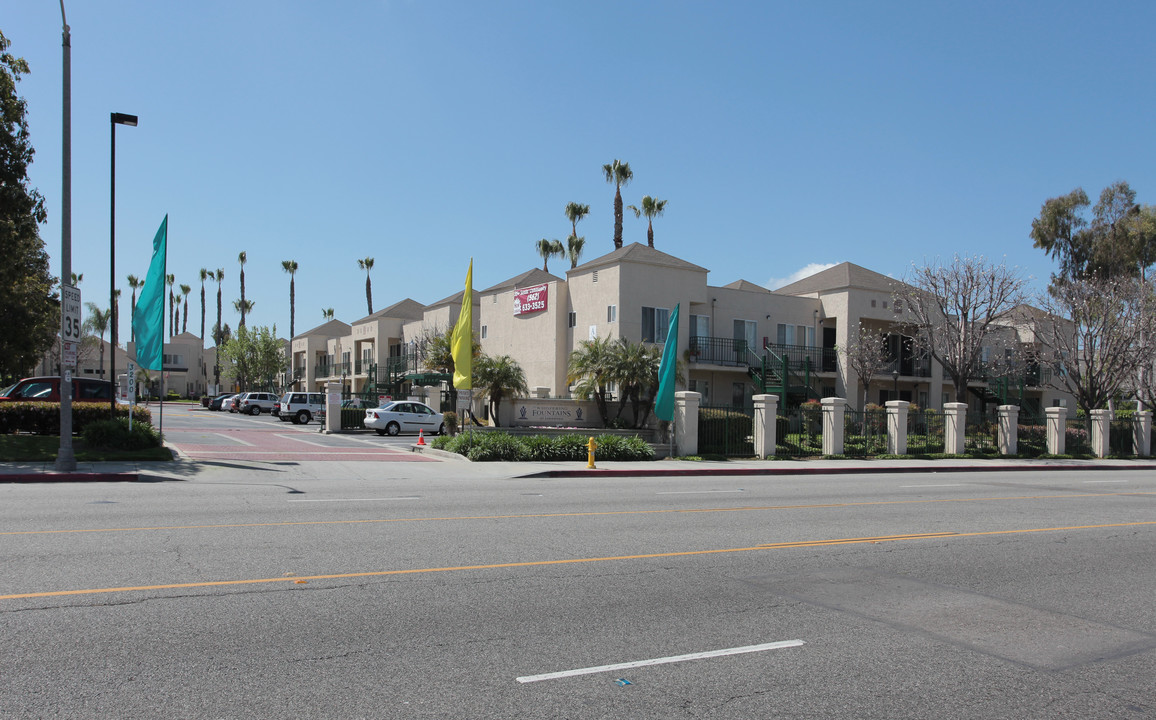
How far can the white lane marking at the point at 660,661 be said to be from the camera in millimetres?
4961

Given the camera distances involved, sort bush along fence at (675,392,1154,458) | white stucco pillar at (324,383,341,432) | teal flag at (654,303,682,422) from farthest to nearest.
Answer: white stucco pillar at (324,383,341,432), bush along fence at (675,392,1154,458), teal flag at (654,303,682,422)

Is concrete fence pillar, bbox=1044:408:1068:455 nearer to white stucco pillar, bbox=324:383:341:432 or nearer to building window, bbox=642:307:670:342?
building window, bbox=642:307:670:342

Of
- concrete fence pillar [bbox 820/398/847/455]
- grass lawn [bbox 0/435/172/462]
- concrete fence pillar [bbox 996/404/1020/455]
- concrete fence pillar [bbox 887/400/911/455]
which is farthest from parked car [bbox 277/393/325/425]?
concrete fence pillar [bbox 996/404/1020/455]

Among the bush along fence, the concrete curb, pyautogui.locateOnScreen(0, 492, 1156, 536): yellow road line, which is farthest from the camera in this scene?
the bush along fence

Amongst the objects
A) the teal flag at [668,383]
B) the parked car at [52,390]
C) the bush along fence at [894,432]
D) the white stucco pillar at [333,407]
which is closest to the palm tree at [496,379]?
the white stucco pillar at [333,407]

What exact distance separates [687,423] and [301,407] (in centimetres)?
2434

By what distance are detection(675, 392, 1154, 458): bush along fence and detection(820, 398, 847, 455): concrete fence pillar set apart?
3cm

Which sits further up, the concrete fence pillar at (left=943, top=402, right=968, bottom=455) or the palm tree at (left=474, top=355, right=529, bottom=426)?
the palm tree at (left=474, top=355, right=529, bottom=426)

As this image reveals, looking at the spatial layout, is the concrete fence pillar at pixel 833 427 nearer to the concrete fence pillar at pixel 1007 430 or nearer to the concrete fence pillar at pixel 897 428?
the concrete fence pillar at pixel 897 428

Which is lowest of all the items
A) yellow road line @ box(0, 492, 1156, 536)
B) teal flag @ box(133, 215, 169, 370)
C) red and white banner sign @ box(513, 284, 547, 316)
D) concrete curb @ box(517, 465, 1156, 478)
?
concrete curb @ box(517, 465, 1156, 478)

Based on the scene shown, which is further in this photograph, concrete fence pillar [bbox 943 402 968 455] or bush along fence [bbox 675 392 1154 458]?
concrete fence pillar [bbox 943 402 968 455]

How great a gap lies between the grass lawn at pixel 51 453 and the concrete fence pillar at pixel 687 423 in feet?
A: 47.5

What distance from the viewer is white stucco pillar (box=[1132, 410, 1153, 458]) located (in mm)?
35300

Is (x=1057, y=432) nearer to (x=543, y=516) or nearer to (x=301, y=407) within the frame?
(x=543, y=516)
